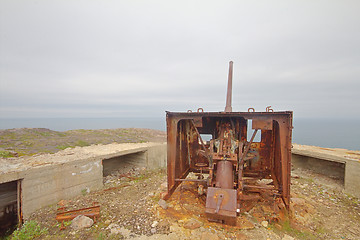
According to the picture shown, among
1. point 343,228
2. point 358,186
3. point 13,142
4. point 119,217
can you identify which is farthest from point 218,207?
point 13,142

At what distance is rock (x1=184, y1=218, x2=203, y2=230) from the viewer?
397cm

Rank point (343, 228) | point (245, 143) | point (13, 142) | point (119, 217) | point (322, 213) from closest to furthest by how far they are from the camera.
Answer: point (343, 228) → point (119, 217) → point (322, 213) → point (245, 143) → point (13, 142)

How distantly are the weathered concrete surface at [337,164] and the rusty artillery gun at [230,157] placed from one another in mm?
2695

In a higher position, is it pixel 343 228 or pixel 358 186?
pixel 358 186

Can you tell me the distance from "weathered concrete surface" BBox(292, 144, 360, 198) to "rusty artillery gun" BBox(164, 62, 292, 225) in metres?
2.69

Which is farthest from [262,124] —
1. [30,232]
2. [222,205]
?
[30,232]

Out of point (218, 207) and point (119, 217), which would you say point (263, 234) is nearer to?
point (218, 207)

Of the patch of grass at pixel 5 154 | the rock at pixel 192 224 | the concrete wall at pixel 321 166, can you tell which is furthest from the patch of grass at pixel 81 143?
the concrete wall at pixel 321 166

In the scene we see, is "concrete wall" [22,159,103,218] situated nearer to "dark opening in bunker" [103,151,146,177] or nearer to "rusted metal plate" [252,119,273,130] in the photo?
"dark opening in bunker" [103,151,146,177]

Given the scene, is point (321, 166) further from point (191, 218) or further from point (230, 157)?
point (191, 218)

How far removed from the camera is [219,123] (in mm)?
5883

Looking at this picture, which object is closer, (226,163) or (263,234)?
(263,234)

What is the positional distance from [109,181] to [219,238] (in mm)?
5024

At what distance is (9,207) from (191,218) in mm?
4717
